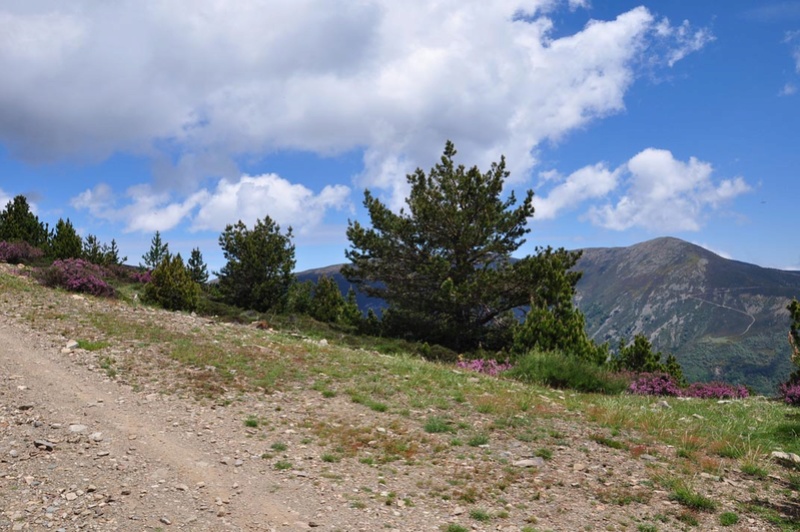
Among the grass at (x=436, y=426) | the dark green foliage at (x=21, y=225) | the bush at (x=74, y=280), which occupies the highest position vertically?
the dark green foliage at (x=21, y=225)

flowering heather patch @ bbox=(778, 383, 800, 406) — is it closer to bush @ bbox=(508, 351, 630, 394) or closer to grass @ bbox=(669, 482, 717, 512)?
bush @ bbox=(508, 351, 630, 394)

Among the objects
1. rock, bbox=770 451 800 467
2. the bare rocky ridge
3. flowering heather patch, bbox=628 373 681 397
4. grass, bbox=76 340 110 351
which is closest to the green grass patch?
the bare rocky ridge

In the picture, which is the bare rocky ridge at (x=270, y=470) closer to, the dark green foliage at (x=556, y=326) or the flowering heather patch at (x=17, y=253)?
the dark green foliage at (x=556, y=326)

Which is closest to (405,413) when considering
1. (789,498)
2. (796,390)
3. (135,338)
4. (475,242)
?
(789,498)

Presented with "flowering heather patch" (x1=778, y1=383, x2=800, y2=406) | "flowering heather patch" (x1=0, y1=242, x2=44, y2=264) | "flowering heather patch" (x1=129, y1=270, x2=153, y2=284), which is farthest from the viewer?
"flowering heather patch" (x1=129, y1=270, x2=153, y2=284)

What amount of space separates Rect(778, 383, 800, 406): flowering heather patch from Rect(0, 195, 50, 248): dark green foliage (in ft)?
149

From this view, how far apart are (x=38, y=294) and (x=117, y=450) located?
1392cm

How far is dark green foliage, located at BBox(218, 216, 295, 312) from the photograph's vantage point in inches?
1283

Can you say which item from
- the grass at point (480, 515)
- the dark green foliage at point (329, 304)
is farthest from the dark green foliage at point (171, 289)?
the grass at point (480, 515)

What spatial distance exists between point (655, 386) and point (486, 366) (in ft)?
21.4

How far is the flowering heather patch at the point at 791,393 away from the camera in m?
17.4

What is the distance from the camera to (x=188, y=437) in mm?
8648

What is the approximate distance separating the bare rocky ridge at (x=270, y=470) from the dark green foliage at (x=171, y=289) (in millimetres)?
14060

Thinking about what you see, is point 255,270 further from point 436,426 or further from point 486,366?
point 436,426
